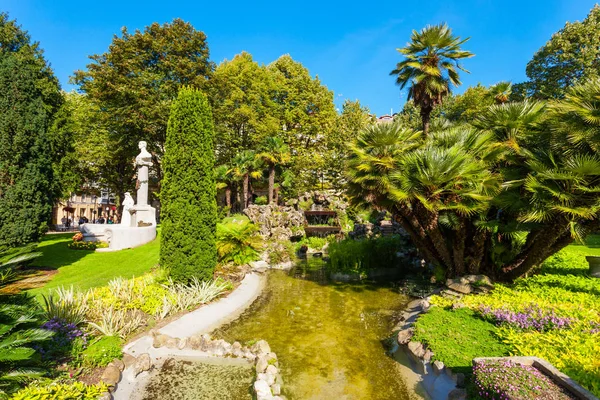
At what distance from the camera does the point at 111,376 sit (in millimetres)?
5918

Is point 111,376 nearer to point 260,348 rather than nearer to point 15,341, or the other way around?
point 15,341

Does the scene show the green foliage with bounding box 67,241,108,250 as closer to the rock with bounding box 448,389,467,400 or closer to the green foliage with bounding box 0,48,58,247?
the green foliage with bounding box 0,48,58,247

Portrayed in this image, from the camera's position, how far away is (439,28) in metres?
16.2

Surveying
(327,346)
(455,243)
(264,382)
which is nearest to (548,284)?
(455,243)

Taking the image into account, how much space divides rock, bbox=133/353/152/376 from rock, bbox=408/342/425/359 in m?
6.00

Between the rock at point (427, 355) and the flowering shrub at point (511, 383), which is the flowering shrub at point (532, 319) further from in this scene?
the flowering shrub at point (511, 383)

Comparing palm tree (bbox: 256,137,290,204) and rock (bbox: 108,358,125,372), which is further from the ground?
palm tree (bbox: 256,137,290,204)

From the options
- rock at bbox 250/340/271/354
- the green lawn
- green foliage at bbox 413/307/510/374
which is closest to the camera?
green foliage at bbox 413/307/510/374

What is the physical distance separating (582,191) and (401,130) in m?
5.71

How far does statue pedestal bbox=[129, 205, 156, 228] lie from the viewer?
2109 cm

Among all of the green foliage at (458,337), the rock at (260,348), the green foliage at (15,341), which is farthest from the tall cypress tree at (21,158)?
the green foliage at (458,337)

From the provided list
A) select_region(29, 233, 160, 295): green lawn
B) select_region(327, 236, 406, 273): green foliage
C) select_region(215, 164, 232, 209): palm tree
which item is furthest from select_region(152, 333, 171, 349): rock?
select_region(215, 164, 232, 209): palm tree

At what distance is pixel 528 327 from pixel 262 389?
5955 mm

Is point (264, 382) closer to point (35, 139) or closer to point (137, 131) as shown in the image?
point (35, 139)
